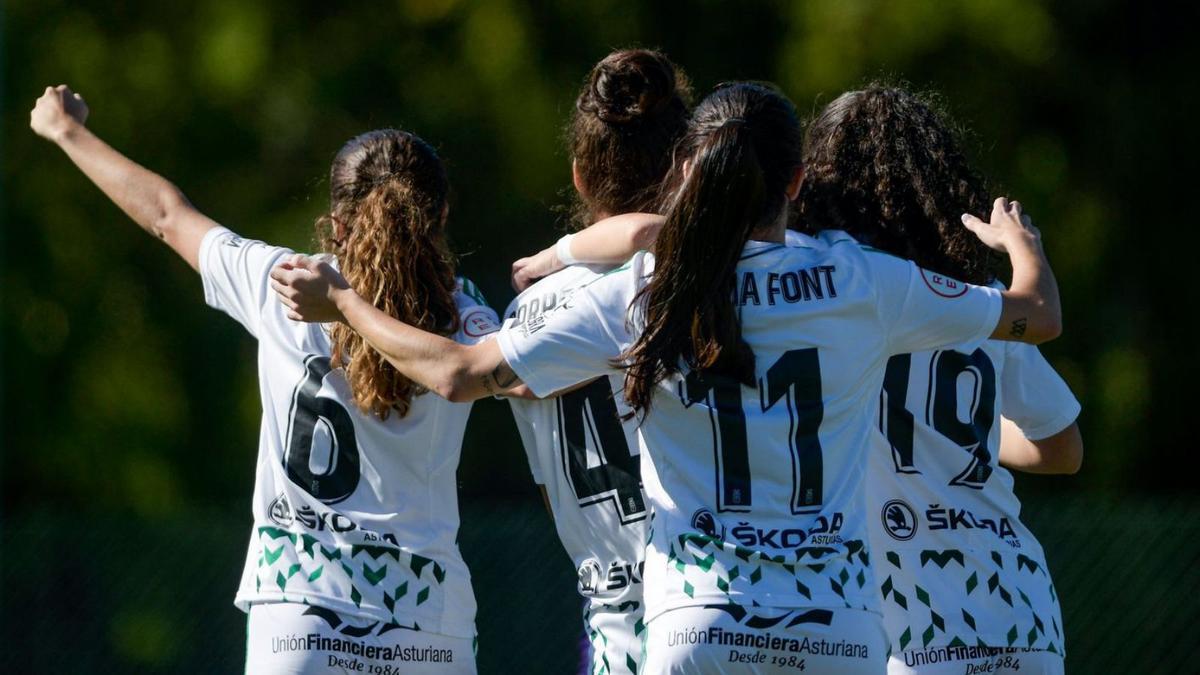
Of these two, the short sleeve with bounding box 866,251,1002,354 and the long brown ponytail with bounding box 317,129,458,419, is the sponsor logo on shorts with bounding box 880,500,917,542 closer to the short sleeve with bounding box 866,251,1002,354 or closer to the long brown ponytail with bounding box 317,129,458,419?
the short sleeve with bounding box 866,251,1002,354

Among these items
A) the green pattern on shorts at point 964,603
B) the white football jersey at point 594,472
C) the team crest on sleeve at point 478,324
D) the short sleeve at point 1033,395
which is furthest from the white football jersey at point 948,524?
the team crest on sleeve at point 478,324

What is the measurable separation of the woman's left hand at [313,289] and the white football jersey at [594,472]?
43cm

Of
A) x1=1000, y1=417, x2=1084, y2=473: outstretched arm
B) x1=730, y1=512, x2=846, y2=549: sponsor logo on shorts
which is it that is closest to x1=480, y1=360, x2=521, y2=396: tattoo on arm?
x1=730, y1=512, x2=846, y2=549: sponsor logo on shorts

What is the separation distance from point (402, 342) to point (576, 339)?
1.09ft

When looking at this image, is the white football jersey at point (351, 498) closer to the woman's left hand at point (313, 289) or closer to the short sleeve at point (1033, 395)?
the woman's left hand at point (313, 289)

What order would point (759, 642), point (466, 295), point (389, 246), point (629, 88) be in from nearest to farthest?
point (759, 642) → point (629, 88) → point (389, 246) → point (466, 295)

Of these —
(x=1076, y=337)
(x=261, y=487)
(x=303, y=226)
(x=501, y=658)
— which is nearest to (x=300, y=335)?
(x=261, y=487)

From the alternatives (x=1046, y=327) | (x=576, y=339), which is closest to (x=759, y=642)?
(x=576, y=339)

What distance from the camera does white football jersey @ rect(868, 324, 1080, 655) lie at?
295cm

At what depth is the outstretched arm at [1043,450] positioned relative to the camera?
333 centimetres

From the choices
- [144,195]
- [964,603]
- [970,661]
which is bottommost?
[970,661]

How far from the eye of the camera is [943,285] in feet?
8.78

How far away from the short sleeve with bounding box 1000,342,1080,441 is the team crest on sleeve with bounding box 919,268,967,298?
0.54 metres

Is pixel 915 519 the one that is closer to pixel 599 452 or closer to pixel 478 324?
pixel 599 452
